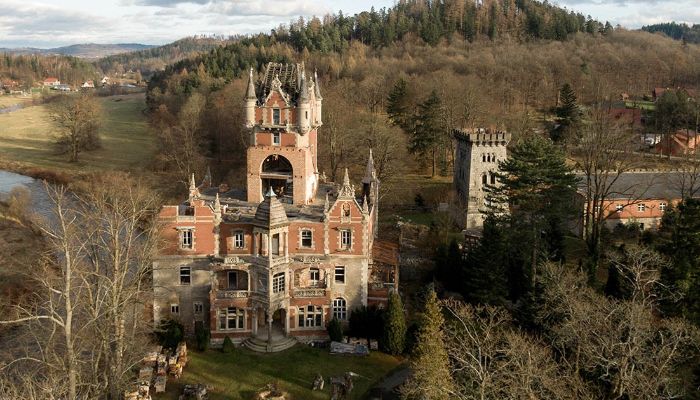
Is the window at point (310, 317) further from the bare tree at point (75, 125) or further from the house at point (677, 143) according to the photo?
the bare tree at point (75, 125)

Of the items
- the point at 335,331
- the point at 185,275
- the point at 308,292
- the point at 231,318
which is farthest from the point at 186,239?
the point at 335,331

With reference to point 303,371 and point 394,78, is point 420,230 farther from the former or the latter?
point 394,78

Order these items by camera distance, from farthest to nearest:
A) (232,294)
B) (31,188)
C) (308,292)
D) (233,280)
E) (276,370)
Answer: (31,188) → (233,280) → (308,292) → (232,294) → (276,370)

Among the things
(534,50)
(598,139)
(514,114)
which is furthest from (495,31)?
(598,139)

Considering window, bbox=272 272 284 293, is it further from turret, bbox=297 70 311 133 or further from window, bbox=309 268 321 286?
turret, bbox=297 70 311 133

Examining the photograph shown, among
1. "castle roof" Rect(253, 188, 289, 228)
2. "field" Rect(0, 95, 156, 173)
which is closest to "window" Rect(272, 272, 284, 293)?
"castle roof" Rect(253, 188, 289, 228)

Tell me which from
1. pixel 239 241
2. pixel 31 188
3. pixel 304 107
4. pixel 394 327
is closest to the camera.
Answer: pixel 394 327

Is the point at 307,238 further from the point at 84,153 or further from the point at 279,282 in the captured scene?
the point at 84,153
